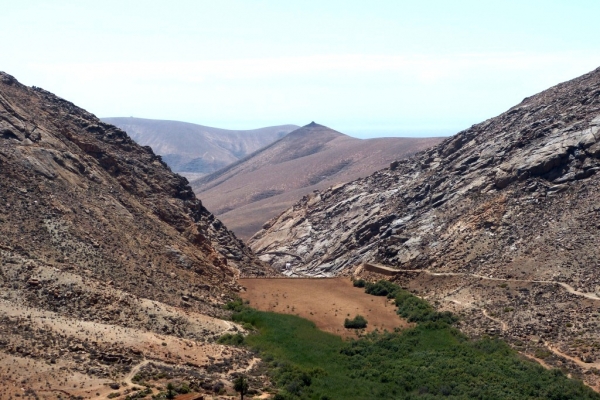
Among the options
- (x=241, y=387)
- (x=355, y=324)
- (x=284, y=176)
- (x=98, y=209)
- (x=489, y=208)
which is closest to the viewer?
(x=241, y=387)

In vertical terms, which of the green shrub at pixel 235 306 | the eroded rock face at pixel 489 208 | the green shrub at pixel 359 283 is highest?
the eroded rock face at pixel 489 208

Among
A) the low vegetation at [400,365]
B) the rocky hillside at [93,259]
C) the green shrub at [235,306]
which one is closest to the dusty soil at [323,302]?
the green shrub at [235,306]

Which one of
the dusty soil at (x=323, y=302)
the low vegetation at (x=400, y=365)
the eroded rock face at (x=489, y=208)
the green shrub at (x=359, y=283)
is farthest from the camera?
the green shrub at (x=359, y=283)

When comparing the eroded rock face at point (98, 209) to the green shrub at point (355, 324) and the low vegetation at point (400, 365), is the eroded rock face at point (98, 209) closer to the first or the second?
the low vegetation at point (400, 365)

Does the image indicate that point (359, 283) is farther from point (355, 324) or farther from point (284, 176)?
point (284, 176)

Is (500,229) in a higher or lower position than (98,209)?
lower

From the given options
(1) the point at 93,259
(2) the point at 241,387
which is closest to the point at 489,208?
(1) the point at 93,259

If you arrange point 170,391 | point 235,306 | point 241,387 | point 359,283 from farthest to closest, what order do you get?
point 359,283, point 235,306, point 241,387, point 170,391
